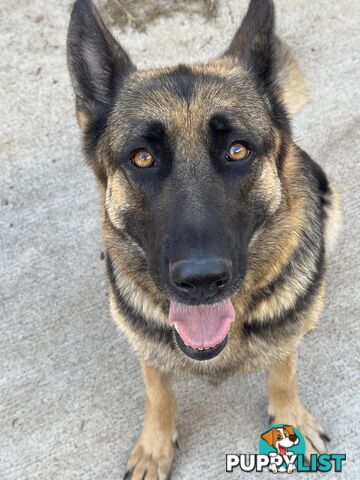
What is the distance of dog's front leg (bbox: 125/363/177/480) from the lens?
289 cm

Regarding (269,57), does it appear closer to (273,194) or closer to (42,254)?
(273,194)

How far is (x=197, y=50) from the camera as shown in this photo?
4750 mm

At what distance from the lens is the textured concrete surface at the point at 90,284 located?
3.05 m

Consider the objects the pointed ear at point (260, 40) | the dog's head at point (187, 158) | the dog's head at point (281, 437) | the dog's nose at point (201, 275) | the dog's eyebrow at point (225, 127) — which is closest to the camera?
the dog's nose at point (201, 275)

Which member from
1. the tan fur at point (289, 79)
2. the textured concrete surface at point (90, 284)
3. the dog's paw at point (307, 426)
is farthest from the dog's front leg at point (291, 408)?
the tan fur at point (289, 79)

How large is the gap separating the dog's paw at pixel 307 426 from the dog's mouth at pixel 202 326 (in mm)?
960

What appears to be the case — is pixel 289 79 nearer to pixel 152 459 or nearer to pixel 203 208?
pixel 203 208

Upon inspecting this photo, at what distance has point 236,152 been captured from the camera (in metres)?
2.24

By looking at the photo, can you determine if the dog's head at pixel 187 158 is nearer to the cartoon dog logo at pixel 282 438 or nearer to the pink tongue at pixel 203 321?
the pink tongue at pixel 203 321

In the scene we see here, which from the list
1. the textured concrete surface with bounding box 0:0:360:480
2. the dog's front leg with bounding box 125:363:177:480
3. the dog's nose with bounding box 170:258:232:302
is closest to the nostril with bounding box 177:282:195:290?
the dog's nose with bounding box 170:258:232:302

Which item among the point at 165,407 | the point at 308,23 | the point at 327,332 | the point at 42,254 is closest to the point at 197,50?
the point at 308,23

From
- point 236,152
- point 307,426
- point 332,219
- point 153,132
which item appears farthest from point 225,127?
point 307,426

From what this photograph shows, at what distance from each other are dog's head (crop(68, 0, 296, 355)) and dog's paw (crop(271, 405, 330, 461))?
994 millimetres

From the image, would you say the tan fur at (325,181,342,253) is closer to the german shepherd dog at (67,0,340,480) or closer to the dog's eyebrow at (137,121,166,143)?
the german shepherd dog at (67,0,340,480)
